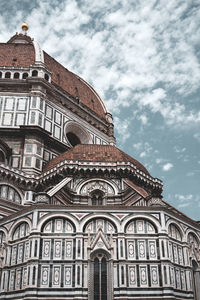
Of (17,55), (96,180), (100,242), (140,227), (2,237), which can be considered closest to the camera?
(100,242)

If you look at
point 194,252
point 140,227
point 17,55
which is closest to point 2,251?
point 140,227

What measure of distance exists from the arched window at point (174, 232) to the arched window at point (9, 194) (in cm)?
1096

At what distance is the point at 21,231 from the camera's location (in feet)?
62.4

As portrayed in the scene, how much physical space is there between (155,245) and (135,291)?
251cm

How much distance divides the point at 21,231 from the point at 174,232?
829 centimetres

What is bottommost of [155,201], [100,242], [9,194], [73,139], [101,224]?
[100,242]

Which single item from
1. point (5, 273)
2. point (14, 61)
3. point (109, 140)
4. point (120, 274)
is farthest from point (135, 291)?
point (14, 61)

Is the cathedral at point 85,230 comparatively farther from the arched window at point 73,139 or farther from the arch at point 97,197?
the arched window at point 73,139

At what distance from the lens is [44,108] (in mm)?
30625

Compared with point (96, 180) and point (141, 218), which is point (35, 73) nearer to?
point (96, 180)

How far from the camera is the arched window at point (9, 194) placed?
78.9 ft

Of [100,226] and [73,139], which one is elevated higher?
[73,139]

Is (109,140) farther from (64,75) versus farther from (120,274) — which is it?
(120,274)

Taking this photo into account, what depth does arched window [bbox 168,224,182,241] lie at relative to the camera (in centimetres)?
1925
